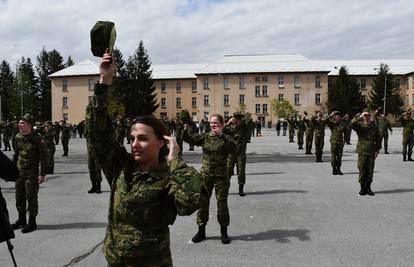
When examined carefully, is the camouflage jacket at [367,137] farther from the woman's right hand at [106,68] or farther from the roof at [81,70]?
the roof at [81,70]

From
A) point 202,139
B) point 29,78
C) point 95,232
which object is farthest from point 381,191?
point 29,78

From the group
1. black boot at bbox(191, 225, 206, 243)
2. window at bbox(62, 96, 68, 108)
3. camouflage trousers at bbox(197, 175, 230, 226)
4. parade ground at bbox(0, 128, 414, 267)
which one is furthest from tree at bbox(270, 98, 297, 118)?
black boot at bbox(191, 225, 206, 243)

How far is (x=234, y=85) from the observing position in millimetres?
85062

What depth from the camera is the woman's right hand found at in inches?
110

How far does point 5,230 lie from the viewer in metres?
4.20

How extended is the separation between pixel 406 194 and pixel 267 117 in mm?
74107

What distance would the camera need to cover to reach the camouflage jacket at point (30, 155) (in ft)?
25.3

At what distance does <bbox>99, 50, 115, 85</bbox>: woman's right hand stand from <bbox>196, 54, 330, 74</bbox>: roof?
271ft

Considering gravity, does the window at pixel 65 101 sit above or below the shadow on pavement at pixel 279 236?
above

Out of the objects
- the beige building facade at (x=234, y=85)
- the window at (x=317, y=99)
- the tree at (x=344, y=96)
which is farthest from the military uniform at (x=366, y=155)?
the window at (x=317, y=99)

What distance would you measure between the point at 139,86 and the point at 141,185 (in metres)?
74.7

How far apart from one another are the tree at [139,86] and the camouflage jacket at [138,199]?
2810 inches

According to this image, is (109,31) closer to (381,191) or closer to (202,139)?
(202,139)

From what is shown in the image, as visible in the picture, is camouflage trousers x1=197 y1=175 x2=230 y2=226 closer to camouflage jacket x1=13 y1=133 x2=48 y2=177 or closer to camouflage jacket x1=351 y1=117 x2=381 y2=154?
camouflage jacket x1=13 y1=133 x2=48 y2=177
